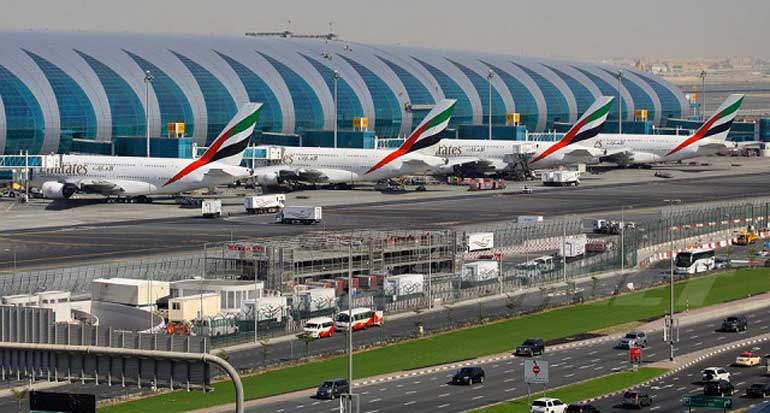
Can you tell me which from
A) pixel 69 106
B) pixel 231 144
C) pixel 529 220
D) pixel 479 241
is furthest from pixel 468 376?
pixel 69 106

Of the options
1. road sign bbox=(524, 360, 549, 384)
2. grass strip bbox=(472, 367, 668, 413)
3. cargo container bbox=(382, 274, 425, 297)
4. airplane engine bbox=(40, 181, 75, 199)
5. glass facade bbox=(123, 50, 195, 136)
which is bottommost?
grass strip bbox=(472, 367, 668, 413)

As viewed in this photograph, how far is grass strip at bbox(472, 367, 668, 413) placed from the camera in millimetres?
68375

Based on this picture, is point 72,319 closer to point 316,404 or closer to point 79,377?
point 316,404

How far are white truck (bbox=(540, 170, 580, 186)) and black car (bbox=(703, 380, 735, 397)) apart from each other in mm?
122365

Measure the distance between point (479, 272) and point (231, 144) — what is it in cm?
5401

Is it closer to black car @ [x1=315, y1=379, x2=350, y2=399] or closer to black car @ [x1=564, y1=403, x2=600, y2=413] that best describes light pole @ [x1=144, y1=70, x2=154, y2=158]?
black car @ [x1=315, y1=379, x2=350, y2=399]

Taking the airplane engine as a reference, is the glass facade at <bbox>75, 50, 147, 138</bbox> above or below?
above

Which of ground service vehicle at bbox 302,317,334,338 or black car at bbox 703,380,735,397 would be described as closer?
black car at bbox 703,380,735,397

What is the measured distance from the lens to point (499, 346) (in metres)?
86.2

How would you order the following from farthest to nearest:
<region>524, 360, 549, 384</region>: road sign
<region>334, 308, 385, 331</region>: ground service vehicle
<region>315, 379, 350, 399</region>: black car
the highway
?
the highway, <region>334, 308, 385, 331</region>: ground service vehicle, <region>524, 360, 549, 384</region>: road sign, <region>315, 379, 350, 399</region>: black car

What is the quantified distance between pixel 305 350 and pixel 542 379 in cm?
1704

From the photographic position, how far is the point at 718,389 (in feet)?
231

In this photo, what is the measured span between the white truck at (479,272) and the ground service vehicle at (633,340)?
2307 cm

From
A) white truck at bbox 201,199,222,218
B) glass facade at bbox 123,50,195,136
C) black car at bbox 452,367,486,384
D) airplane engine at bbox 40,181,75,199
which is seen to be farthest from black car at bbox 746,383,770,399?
glass facade at bbox 123,50,195,136
